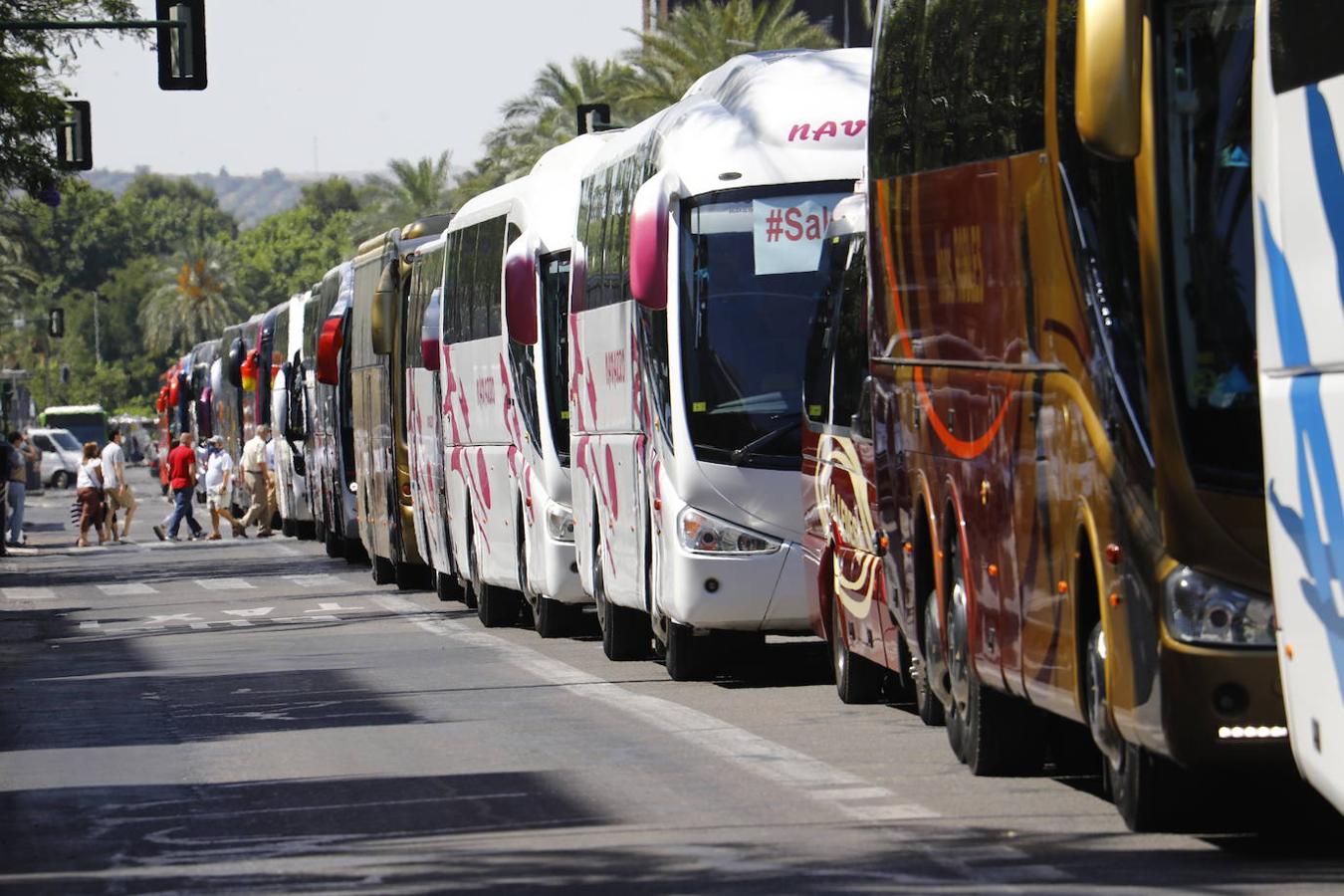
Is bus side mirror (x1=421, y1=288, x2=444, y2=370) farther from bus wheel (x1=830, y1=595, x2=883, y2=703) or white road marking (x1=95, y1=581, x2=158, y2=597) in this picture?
bus wheel (x1=830, y1=595, x2=883, y2=703)

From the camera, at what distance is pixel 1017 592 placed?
10500mm

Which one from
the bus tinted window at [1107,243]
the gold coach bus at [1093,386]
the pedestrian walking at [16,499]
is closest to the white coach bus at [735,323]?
the gold coach bus at [1093,386]

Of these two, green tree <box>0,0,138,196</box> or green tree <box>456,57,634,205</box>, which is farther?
green tree <box>456,57,634,205</box>

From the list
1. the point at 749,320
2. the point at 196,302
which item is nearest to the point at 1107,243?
the point at 749,320

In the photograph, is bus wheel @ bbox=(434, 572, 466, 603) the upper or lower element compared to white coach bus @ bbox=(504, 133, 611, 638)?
lower

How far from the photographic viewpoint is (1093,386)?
912 cm

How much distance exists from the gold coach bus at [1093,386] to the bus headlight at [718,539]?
397 centimetres

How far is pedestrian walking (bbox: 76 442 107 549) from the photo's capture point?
46.7 metres

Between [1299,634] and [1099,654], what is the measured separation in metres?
1.82

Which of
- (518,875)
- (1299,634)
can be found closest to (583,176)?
(518,875)

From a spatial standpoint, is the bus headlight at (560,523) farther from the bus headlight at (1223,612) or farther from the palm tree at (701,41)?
the palm tree at (701,41)

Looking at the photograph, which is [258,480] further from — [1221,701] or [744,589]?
[1221,701]

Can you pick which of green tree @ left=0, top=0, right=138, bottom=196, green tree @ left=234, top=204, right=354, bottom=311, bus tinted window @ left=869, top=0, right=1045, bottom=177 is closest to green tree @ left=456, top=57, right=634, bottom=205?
green tree @ left=0, top=0, right=138, bottom=196

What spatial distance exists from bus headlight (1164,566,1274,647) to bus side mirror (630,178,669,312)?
27.7ft
